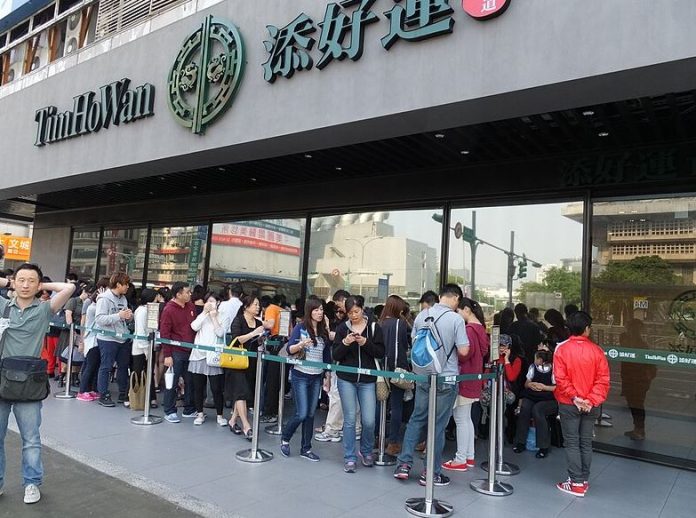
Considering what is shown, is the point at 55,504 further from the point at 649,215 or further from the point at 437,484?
the point at 649,215

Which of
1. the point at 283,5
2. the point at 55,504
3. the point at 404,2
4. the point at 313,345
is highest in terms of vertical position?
the point at 283,5

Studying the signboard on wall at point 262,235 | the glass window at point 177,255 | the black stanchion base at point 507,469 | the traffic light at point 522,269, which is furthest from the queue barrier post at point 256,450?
the glass window at point 177,255

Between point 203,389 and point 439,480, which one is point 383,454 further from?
point 203,389

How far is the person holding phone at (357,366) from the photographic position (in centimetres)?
508

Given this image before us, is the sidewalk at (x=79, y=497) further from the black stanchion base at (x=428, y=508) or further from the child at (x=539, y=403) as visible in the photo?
the child at (x=539, y=403)

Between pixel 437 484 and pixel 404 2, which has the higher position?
pixel 404 2

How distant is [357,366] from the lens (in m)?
5.11

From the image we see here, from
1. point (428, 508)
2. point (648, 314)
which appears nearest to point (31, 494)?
point (428, 508)

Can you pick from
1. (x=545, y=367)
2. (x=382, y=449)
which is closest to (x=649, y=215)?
(x=545, y=367)

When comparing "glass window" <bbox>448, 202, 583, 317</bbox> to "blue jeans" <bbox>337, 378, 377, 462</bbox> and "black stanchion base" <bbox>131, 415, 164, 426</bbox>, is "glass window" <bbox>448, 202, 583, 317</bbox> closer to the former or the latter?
"blue jeans" <bbox>337, 378, 377, 462</bbox>

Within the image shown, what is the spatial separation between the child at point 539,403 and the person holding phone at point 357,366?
7.26 feet

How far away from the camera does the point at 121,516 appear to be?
3836mm

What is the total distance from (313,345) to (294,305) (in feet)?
14.1

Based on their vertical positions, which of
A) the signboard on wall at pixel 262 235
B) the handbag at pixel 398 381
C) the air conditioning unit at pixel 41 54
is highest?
the air conditioning unit at pixel 41 54
